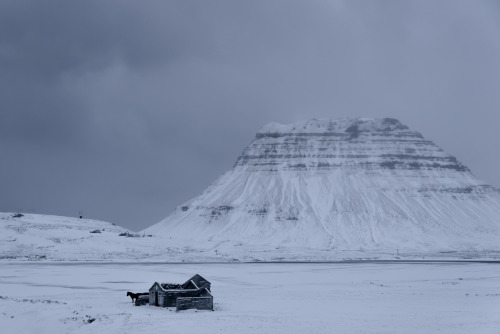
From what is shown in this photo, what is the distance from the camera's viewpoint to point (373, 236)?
16700cm
